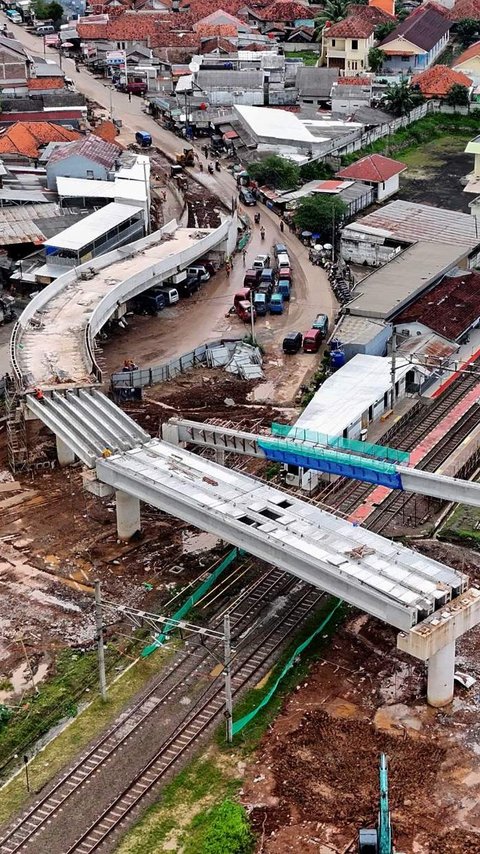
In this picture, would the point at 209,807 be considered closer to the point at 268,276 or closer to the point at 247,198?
the point at 268,276

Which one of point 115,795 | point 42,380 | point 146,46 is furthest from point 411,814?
point 146,46

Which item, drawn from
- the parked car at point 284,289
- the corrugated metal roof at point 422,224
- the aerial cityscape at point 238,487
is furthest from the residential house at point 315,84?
the parked car at point 284,289

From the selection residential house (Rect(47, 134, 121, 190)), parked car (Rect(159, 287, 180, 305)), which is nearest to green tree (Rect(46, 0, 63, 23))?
residential house (Rect(47, 134, 121, 190))

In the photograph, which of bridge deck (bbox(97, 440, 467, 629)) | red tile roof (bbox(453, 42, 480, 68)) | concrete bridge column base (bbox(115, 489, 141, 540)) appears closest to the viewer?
bridge deck (bbox(97, 440, 467, 629))

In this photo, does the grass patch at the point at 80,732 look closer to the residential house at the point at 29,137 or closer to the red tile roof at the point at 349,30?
the residential house at the point at 29,137

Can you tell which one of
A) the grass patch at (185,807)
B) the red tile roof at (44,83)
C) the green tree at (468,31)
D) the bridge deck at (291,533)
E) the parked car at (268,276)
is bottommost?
the grass patch at (185,807)

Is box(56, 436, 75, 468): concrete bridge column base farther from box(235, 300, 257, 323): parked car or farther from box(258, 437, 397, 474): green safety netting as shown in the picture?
box(235, 300, 257, 323): parked car
